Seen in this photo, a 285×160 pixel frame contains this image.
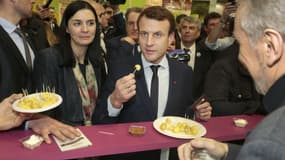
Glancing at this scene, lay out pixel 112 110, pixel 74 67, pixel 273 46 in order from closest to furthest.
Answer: pixel 273 46 < pixel 112 110 < pixel 74 67

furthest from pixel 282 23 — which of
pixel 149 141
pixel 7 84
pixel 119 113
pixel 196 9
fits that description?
pixel 196 9

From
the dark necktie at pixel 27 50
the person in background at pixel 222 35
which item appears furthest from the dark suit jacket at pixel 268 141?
the person in background at pixel 222 35

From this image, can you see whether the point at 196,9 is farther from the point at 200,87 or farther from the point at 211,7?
the point at 200,87

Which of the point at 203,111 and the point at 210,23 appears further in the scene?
the point at 210,23

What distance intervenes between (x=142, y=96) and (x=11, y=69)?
0.80m

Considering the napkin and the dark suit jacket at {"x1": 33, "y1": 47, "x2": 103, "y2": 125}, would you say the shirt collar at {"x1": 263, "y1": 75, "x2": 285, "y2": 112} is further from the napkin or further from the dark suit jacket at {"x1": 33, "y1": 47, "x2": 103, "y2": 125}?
the dark suit jacket at {"x1": 33, "y1": 47, "x2": 103, "y2": 125}

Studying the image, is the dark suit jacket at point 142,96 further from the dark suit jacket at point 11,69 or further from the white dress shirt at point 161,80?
the dark suit jacket at point 11,69

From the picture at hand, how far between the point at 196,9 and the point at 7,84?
437 cm

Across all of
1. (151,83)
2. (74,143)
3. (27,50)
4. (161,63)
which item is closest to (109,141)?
(74,143)

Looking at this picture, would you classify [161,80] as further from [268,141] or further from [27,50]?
[268,141]

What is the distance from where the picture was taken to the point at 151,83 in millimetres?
1854

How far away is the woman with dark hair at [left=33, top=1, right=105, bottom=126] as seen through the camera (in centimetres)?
202

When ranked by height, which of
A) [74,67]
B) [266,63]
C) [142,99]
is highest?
[266,63]

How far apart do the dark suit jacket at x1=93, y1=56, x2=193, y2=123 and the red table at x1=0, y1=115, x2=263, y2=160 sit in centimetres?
16
